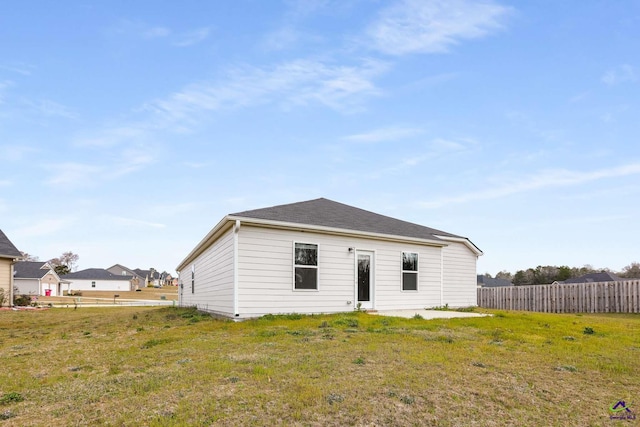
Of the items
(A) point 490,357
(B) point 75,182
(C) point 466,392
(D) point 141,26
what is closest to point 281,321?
(A) point 490,357

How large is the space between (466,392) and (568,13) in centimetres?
1468

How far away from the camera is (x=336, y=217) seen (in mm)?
15312

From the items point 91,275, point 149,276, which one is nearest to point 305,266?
point 91,275

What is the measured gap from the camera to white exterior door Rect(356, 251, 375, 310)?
48.1 ft

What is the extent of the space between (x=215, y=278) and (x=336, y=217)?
499 centimetres

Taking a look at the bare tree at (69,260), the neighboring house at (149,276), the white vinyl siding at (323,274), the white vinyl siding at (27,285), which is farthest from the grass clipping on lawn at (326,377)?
the bare tree at (69,260)

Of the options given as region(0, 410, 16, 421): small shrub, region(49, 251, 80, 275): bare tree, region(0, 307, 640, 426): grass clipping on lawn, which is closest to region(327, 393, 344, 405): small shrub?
region(0, 307, 640, 426): grass clipping on lawn

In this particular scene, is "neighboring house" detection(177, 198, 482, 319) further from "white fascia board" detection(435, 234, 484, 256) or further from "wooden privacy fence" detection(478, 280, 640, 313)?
"wooden privacy fence" detection(478, 280, 640, 313)

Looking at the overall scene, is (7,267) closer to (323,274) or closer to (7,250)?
(7,250)

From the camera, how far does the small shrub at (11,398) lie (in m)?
5.05

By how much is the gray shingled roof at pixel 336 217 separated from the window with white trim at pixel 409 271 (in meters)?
0.83

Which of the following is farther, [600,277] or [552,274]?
[552,274]

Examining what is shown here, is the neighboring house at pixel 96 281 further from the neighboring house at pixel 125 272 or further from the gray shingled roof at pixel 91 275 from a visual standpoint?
the neighboring house at pixel 125 272

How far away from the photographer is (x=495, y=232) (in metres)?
25.1
